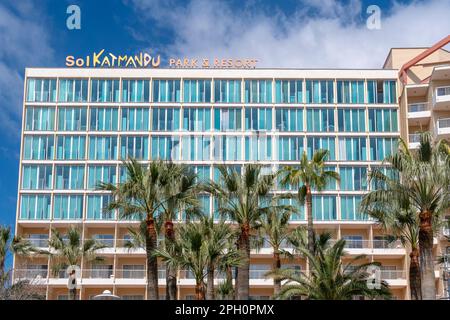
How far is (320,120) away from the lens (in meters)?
85.4

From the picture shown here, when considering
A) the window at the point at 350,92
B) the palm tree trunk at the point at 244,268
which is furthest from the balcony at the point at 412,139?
the palm tree trunk at the point at 244,268

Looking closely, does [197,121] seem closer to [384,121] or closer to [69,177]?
[69,177]

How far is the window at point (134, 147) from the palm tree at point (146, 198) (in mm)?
42376

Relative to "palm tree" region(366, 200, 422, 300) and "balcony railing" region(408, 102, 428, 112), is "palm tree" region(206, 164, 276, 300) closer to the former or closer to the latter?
"palm tree" region(366, 200, 422, 300)

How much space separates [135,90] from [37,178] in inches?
593

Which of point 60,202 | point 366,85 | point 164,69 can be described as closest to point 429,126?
point 366,85

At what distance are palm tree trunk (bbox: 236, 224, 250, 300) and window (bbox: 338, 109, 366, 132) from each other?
43790 mm

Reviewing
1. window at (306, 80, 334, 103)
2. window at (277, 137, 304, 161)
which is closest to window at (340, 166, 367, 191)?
window at (277, 137, 304, 161)

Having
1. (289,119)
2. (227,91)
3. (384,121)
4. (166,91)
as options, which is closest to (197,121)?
(227,91)

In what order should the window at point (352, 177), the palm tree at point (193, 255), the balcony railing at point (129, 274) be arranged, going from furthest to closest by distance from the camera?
the window at point (352, 177) → the balcony railing at point (129, 274) → the palm tree at point (193, 255)

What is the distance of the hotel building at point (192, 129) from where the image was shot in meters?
82.8

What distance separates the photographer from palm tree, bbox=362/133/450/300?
34656mm

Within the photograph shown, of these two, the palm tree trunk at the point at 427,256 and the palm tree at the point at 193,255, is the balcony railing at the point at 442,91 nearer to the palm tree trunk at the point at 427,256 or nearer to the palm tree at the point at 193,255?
the palm tree at the point at 193,255
